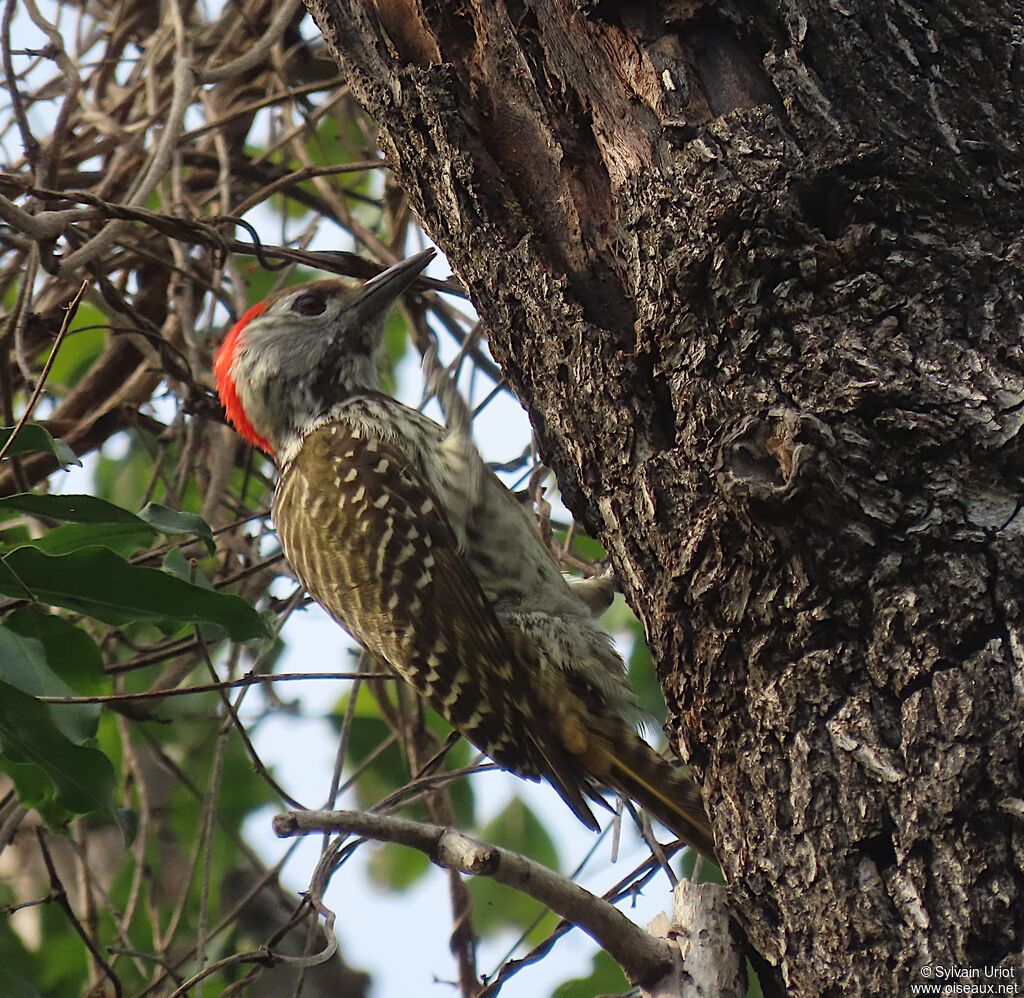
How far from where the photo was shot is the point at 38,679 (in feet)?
7.50

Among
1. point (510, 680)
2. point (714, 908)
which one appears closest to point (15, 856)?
point (510, 680)

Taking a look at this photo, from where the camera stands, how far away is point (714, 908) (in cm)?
192

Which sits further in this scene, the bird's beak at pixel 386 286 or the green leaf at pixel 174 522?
the bird's beak at pixel 386 286

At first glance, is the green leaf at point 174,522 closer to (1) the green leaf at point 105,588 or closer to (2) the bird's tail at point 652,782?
(1) the green leaf at point 105,588

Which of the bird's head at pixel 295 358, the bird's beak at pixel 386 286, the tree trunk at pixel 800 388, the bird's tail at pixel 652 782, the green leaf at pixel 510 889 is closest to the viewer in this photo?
the tree trunk at pixel 800 388

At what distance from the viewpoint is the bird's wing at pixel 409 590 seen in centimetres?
330

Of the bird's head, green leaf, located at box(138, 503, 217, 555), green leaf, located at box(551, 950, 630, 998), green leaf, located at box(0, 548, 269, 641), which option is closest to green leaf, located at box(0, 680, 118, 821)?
green leaf, located at box(0, 548, 269, 641)

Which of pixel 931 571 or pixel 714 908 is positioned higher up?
pixel 931 571

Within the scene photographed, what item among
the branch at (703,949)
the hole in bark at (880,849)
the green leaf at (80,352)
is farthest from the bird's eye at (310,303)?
the hole in bark at (880,849)

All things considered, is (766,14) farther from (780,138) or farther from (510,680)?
(510,680)

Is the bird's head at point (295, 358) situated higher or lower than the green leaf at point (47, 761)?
higher

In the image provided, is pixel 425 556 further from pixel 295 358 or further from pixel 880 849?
pixel 880 849

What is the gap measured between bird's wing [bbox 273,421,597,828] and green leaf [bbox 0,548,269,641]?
1106 millimetres

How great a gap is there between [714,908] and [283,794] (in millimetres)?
1419
